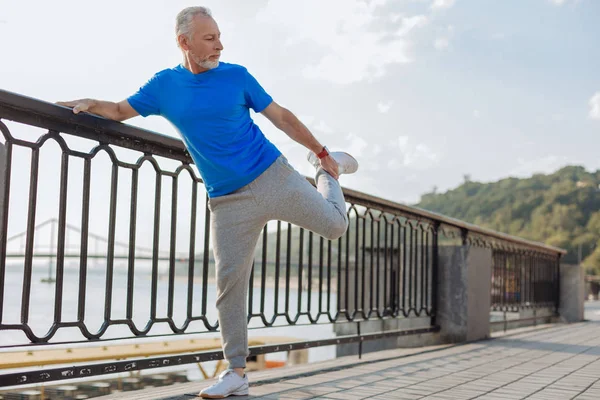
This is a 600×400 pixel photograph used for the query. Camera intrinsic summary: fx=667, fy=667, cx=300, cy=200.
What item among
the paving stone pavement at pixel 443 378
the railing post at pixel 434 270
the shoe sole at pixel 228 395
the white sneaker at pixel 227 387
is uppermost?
the railing post at pixel 434 270

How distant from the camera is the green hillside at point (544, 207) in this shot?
67.6 meters

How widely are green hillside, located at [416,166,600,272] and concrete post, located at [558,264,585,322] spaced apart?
5124 cm

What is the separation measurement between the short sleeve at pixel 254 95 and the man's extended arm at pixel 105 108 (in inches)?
18.6

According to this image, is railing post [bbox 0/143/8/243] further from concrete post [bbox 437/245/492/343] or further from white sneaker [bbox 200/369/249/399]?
concrete post [bbox 437/245/492/343]

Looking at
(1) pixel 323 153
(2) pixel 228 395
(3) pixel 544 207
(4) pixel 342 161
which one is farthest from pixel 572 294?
(3) pixel 544 207

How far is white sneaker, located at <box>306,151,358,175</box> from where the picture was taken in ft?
10.4

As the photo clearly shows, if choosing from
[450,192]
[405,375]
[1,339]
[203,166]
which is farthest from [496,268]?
[450,192]

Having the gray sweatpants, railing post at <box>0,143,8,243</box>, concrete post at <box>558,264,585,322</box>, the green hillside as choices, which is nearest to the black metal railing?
railing post at <box>0,143,8,243</box>

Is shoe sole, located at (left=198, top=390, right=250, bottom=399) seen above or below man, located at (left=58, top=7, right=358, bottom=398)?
below

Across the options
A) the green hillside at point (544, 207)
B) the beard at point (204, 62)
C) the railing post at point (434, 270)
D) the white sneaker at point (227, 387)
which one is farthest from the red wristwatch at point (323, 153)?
the green hillside at point (544, 207)

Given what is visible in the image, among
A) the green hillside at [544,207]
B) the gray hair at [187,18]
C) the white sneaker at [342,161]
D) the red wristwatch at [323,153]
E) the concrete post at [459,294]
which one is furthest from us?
the green hillside at [544,207]

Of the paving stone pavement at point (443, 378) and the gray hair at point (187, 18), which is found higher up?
the gray hair at point (187, 18)

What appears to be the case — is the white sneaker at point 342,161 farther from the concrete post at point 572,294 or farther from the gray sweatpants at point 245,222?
the concrete post at point 572,294

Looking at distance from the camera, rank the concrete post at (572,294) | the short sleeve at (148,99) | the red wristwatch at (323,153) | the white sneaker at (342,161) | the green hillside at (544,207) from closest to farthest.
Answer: the short sleeve at (148,99), the red wristwatch at (323,153), the white sneaker at (342,161), the concrete post at (572,294), the green hillside at (544,207)
